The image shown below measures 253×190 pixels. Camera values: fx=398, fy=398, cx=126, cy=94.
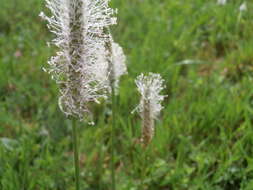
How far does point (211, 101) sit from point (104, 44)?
1532mm

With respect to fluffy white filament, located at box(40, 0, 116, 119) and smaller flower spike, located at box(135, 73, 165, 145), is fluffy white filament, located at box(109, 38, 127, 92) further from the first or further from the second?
fluffy white filament, located at box(40, 0, 116, 119)

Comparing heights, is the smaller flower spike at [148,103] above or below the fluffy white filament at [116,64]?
below

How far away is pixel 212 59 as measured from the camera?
389 centimetres

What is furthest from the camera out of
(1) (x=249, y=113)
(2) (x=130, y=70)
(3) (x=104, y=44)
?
(2) (x=130, y=70)

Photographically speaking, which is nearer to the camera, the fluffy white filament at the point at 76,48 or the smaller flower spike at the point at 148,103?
the fluffy white filament at the point at 76,48

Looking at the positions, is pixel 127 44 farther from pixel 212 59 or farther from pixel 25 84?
pixel 25 84

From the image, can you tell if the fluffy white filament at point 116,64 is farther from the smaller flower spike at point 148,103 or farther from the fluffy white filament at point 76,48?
the fluffy white filament at point 76,48

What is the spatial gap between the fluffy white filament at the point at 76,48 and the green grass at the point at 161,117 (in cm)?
86

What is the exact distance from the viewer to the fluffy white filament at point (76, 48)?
57.2 inches

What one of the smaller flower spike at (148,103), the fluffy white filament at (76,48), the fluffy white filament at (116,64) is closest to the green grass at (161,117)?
the smaller flower spike at (148,103)

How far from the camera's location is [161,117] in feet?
10.2

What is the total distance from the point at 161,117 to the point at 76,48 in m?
1.74

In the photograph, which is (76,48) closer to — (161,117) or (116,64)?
(116,64)

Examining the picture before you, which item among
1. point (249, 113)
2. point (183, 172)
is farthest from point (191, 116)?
point (183, 172)
